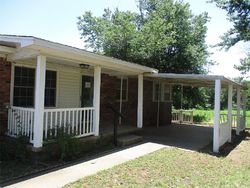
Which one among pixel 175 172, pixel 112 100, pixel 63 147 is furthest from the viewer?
pixel 112 100

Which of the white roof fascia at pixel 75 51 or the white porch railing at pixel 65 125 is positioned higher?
the white roof fascia at pixel 75 51

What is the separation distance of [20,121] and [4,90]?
3.82 feet

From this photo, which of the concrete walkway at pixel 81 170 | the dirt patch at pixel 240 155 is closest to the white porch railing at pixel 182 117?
the dirt patch at pixel 240 155

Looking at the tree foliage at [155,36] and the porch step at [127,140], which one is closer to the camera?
the porch step at [127,140]

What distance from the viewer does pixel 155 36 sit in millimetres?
18172

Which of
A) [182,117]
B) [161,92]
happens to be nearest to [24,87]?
[161,92]

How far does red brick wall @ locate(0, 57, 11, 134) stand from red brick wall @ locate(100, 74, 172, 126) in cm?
450

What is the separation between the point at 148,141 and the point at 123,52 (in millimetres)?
9147

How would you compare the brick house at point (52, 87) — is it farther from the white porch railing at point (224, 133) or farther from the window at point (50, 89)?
the white porch railing at point (224, 133)

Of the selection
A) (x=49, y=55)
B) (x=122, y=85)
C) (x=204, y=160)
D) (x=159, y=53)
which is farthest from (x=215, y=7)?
(x=49, y=55)

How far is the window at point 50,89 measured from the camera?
365 inches

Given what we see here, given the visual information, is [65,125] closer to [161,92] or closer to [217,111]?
[217,111]

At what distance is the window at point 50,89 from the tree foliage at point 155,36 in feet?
29.5

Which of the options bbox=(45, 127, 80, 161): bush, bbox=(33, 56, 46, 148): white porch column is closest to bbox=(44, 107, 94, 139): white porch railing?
bbox=(45, 127, 80, 161): bush
